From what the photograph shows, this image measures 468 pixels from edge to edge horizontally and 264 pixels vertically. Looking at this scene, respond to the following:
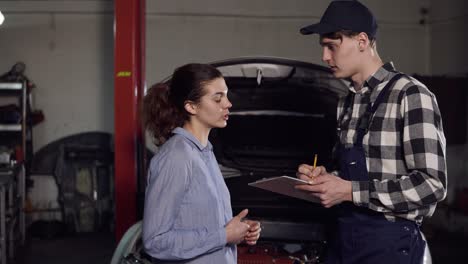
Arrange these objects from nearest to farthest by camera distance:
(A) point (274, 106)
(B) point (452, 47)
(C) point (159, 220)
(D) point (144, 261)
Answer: (C) point (159, 220)
(D) point (144, 261)
(A) point (274, 106)
(B) point (452, 47)

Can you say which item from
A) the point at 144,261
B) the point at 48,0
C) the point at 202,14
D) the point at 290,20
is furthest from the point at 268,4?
the point at 144,261

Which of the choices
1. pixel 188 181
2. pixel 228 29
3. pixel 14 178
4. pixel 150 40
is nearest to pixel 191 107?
pixel 188 181

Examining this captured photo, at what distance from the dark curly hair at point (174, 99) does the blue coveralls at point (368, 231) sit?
Result: 1.71 ft

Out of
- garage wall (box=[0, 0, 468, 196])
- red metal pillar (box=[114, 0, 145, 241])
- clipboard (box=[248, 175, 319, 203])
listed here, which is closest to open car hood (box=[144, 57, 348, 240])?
red metal pillar (box=[114, 0, 145, 241])

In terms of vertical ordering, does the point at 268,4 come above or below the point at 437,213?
above

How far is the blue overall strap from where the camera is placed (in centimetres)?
172

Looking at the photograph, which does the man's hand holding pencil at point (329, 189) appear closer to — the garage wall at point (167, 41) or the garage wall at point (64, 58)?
the garage wall at point (167, 41)

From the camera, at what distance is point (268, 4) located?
5.66m

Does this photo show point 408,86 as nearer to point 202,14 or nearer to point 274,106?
point 274,106

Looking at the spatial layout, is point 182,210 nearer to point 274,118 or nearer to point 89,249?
point 274,118

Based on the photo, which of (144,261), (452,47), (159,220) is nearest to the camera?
(159,220)

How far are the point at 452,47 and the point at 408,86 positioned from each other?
432cm

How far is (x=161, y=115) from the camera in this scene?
1.66 metres

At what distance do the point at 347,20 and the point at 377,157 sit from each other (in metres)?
0.46
